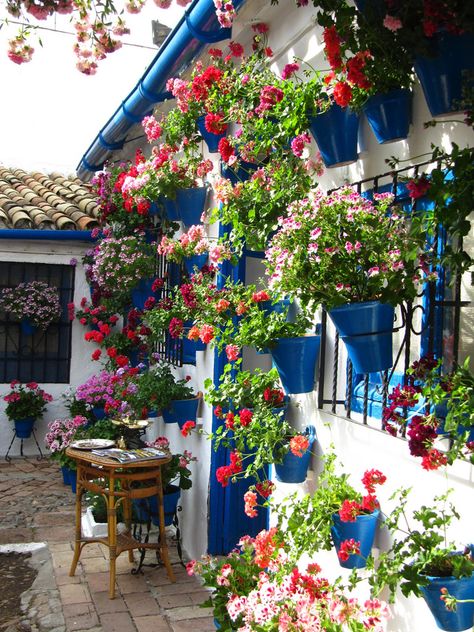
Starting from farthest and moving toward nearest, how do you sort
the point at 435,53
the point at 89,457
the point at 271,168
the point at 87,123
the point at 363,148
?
1. the point at 87,123
2. the point at 89,457
3. the point at 271,168
4. the point at 363,148
5. the point at 435,53

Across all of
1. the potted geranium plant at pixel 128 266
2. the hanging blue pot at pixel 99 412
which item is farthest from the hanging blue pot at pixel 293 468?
the hanging blue pot at pixel 99 412

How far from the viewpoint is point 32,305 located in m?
9.52

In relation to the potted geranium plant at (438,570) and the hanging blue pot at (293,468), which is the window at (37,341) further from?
the potted geranium plant at (438,570)

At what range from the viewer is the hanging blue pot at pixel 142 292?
7590 millimetres

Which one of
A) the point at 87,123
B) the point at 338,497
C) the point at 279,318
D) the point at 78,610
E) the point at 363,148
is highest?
the point at 87,123

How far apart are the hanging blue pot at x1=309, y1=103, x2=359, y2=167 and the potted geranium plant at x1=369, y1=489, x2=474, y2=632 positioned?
5.10ft

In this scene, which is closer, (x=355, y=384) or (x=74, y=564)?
(x=355, y=384)

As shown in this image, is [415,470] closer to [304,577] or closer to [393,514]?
[393,514]

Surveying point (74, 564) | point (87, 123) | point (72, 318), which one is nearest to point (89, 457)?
point (74, 564)

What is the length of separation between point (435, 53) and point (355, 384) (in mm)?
1751

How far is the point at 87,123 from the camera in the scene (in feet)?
64.0

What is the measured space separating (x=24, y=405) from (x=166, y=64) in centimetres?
553

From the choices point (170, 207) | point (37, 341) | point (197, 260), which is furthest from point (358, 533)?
point (37, 341)

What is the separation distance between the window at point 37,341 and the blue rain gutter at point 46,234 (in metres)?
0.49
